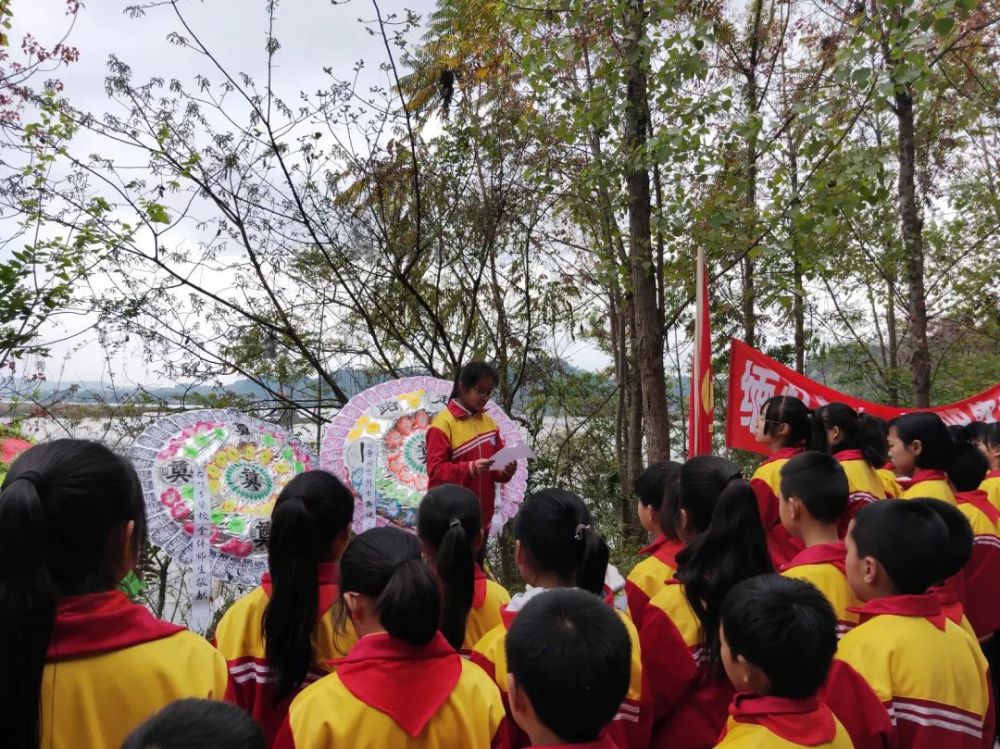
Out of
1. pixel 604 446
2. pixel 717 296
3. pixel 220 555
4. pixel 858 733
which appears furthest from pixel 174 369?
pixel 717 296

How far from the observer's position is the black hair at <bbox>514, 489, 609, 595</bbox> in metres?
2.52

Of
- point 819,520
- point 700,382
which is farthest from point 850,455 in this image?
point 819,520

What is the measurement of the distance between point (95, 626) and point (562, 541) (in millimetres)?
1343

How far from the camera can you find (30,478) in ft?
5.38

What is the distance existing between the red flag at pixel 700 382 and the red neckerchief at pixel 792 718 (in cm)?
324

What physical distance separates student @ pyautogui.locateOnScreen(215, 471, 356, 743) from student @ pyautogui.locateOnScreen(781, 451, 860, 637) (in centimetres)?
163

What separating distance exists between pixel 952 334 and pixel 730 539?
15339 mm

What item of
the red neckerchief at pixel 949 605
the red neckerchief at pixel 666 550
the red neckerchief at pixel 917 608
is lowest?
the red neckerchief at pixel 949 605

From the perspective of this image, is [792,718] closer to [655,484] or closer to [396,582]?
[396,582]

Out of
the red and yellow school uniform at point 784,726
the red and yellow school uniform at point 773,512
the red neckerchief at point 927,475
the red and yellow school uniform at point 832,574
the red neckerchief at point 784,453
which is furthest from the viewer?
the red neckerchief at point 784,453

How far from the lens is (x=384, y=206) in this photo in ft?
25.1

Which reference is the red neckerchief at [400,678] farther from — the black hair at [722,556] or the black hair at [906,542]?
the black hair at [906,542]

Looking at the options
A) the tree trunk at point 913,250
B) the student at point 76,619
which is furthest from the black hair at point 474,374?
the tree trunk at point 913,250

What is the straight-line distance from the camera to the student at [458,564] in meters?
2.68
